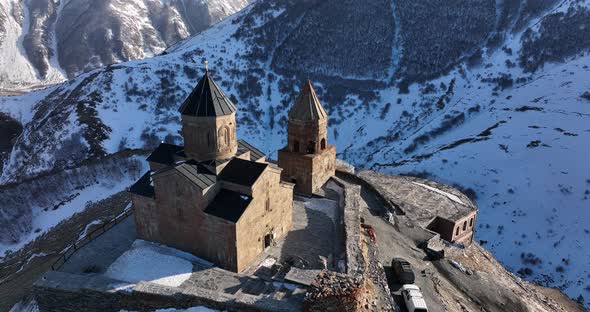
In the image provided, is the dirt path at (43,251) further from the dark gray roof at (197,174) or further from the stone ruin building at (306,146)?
the stone ruin building at (306,146)

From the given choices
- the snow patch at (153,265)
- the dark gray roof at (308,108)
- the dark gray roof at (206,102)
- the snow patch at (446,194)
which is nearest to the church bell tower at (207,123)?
the dark gray roof at (206,102)

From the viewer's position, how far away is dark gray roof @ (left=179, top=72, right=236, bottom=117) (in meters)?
14.9

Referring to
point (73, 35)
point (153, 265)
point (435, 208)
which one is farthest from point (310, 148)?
point (73, 35)

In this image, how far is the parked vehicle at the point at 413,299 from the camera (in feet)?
42.3

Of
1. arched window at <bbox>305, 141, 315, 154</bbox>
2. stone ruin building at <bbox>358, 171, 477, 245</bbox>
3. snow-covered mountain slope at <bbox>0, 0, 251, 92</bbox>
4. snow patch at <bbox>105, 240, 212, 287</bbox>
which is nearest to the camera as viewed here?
snow patch at <bbox>105, 240, 212, 287</bbox>

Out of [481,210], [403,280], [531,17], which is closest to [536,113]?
[481,210]

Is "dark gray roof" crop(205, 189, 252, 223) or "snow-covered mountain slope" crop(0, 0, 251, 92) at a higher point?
"snow-covered mountain slope" crop(0, 0, 251, 92)

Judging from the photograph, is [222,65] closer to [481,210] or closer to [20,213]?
[20,213]

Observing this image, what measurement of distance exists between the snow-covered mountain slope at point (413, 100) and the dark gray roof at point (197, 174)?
24.3m

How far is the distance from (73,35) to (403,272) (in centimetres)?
10021

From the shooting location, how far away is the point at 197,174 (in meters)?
14.7

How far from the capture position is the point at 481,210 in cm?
3256

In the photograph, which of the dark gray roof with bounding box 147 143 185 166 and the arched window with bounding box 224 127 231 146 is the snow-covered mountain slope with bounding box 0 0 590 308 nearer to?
the arched window with bounding box 224 127 231 146

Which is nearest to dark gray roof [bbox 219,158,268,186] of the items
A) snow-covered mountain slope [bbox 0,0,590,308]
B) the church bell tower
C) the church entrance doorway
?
the church bell tower
